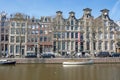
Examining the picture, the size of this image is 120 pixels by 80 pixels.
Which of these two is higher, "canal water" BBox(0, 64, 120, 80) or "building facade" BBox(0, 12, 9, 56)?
"building facade" BBox(0, 12, 9, 56)

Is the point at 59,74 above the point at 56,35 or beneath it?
beneath

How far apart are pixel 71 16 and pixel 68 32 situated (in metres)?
5.19

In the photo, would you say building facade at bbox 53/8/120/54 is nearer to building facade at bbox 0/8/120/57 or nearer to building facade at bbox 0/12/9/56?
building facade at bbox 0/8/120/57

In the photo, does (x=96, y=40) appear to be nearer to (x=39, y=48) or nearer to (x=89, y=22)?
(x=89, y=22)

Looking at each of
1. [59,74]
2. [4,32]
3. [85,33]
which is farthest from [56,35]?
[59,74]

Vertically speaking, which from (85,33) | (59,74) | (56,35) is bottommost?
(59,74)

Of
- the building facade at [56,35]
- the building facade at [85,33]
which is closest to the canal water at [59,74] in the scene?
the building facade at [56,35]

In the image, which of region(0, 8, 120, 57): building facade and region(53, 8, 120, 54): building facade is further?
region(53, 8, 120, 54): building facade

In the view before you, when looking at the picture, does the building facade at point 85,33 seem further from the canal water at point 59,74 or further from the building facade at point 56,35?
the canal water at point 59,74

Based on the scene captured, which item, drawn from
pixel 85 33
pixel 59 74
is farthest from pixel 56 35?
pixel 59 74

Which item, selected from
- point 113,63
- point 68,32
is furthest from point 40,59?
point 68,32

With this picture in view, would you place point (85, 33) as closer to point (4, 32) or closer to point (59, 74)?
point (4, 32)

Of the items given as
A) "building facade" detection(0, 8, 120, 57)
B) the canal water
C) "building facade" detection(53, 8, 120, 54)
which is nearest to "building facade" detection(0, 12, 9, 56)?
"building facade" detection(0, 8, 120, 57)

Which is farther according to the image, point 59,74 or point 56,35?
point 56,35
